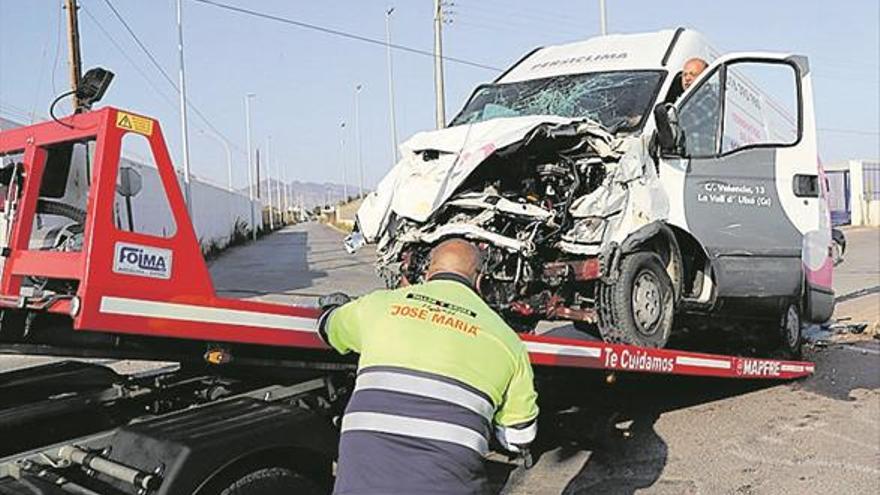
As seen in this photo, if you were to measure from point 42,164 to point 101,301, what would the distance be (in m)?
0.95

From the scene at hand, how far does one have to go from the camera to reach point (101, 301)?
2.99 meters

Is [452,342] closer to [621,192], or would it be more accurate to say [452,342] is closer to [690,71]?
[621,192]

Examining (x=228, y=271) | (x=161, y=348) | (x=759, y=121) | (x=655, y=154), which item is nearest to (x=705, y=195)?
(x=655, y=154)

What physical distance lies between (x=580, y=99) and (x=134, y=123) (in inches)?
165

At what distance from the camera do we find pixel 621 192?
5828mm

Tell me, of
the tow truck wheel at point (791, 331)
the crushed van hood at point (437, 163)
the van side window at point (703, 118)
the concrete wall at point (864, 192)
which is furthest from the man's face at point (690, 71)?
the concrete wall at point (864, 192)

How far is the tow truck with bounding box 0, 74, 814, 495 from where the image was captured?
3.07 m

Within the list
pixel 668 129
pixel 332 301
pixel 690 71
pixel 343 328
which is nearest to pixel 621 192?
pixel 668 129

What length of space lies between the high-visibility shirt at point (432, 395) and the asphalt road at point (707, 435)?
187 cm

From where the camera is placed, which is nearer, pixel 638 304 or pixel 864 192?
pixel 638 304

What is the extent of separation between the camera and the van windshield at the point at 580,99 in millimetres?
6406

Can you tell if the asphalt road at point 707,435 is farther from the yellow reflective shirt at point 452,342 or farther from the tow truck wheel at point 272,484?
the yellow reflective shirt at point 452,342

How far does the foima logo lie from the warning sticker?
44cm

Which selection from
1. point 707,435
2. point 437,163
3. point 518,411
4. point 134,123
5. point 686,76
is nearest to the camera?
point 518,411
